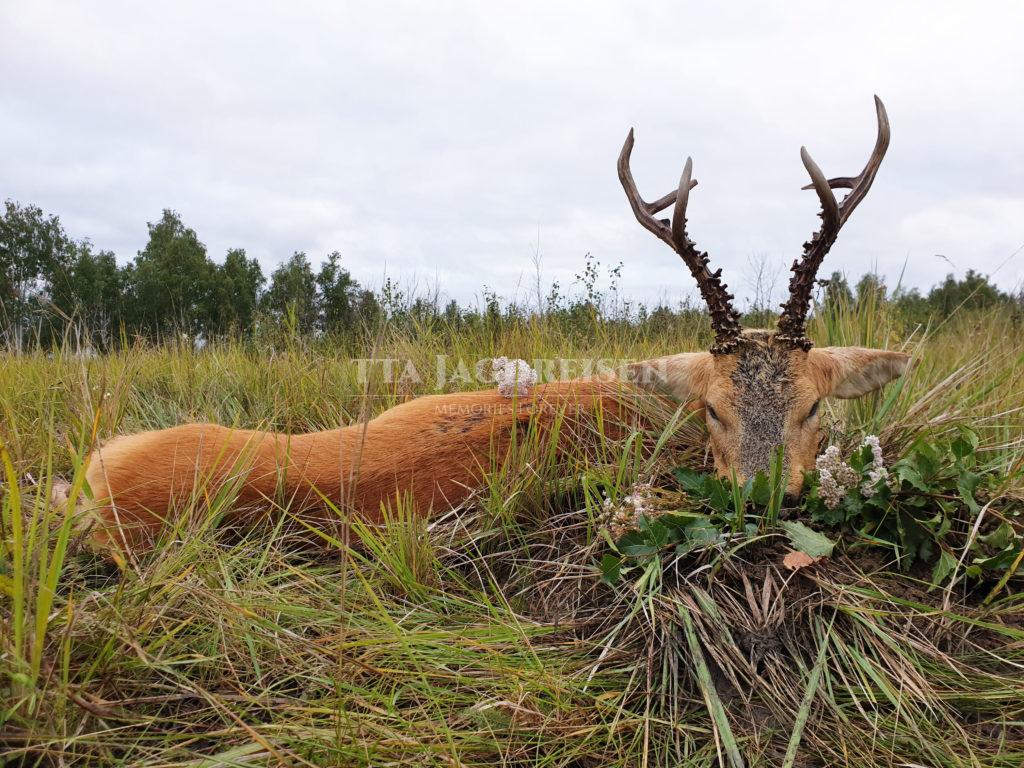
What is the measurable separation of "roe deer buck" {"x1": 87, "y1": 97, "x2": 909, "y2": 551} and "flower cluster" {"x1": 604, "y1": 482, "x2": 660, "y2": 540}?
1.39 feet

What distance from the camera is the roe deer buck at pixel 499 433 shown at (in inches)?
108

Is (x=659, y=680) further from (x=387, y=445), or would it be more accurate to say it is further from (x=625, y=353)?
(x=625, y=353)

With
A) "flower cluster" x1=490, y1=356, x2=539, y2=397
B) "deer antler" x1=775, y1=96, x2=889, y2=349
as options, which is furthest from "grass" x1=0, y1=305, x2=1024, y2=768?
"deer antler" x1=775, y1=96, x2=889, y2=349

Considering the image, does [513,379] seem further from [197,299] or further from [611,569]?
[197,299]

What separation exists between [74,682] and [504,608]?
1.36 m

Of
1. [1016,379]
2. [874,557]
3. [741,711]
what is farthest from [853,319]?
[741,711]

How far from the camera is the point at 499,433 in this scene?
3.13 meters

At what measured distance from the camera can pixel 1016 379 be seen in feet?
13.0

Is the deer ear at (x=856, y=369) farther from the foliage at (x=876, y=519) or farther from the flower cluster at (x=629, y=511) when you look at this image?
the flower cluster at (x=629, y=511)

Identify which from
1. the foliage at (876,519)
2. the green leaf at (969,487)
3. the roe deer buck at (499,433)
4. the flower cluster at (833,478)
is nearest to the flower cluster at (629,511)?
the foliage at (876,519)

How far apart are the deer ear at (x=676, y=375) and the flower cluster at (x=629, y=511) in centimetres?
85

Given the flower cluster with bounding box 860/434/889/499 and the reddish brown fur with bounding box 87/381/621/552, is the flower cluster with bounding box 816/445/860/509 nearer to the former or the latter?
the flower cluster with bounding box 860/434/889/499

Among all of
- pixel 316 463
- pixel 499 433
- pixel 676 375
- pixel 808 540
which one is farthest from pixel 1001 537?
pixel 316 463

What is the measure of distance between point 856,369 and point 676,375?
85 cm
